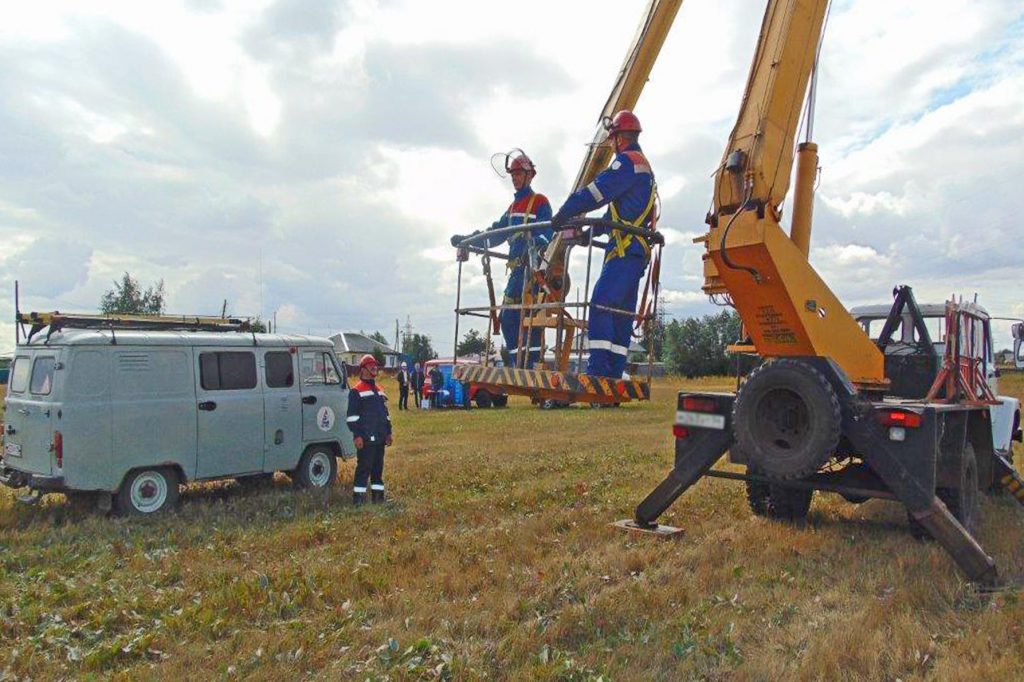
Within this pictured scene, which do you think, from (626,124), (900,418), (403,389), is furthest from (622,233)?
(403,389)

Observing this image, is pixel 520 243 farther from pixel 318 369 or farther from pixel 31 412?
pixel 31 412

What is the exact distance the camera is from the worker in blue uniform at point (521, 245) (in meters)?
7.65

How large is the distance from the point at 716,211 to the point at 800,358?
4.66ft

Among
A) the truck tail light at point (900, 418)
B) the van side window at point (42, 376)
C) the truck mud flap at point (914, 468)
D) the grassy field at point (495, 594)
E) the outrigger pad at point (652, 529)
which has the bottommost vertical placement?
the grassy field at point (495, 594)

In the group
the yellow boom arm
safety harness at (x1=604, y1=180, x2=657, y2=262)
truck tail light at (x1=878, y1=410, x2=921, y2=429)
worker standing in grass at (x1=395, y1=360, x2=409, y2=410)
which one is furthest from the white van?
worker standing in grass at (x1=395, y1=360, x2=409, y2=410)

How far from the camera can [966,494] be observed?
293 inches

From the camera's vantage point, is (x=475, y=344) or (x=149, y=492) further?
(x=475, y=344)

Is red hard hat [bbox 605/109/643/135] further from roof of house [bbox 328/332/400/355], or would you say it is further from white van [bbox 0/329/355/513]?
roof of house [bbox 328/332/400/355]

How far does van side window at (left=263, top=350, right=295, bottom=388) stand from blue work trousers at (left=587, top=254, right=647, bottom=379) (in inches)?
197

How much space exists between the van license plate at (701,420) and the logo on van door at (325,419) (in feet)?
17.2

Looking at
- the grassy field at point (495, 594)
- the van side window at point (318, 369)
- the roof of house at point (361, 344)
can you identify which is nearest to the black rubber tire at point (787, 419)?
the grassy field at point (495, 594)

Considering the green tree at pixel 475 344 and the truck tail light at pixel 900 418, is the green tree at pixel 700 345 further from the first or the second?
the truck tail light at pixel 900 418

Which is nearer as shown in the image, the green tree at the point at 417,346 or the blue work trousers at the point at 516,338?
the blue work trousers at the point at 516,338

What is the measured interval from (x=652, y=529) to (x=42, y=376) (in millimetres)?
6748
